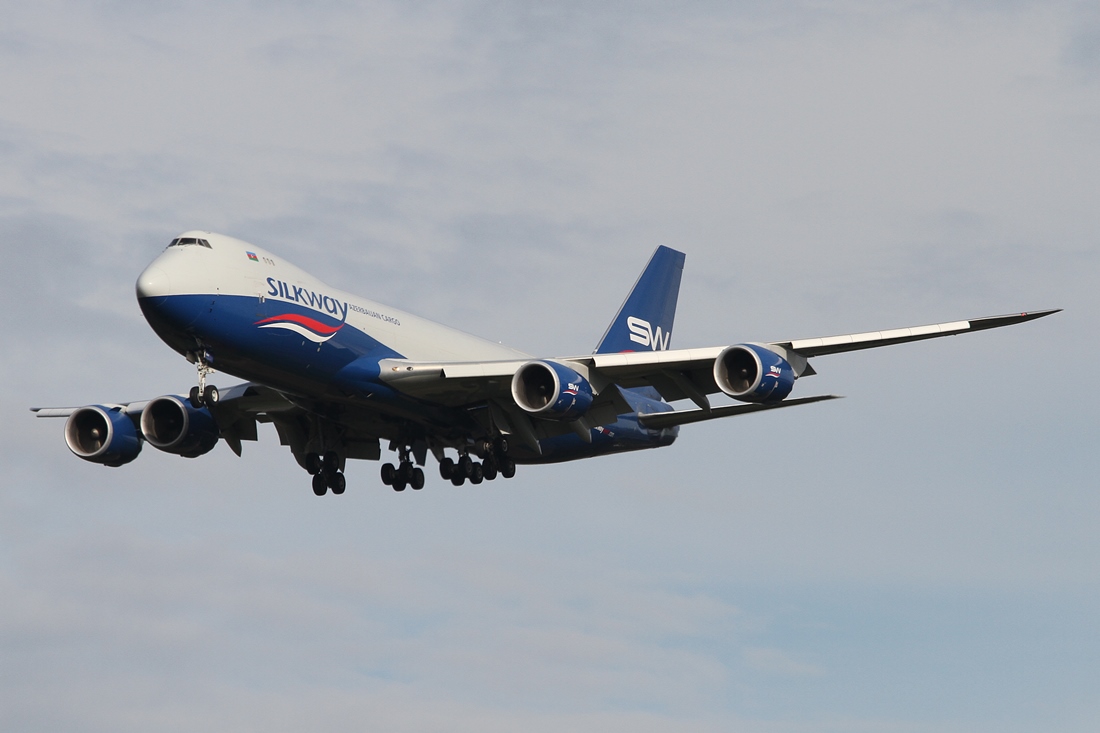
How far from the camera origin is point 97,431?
4316 cm

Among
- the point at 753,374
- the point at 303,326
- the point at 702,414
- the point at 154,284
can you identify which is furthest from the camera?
the point at 702,414

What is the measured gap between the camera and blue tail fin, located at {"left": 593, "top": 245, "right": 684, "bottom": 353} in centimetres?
4766

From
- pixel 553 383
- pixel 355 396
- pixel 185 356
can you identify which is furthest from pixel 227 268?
pixel 553 383

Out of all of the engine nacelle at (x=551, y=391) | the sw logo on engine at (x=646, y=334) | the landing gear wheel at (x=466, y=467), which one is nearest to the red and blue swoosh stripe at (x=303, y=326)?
the engine nacelle at (x=551, y=391)

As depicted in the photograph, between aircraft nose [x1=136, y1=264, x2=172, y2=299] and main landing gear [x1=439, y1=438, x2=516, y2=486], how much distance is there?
10825 millimetres

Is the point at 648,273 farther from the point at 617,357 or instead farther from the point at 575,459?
the point at 617,357

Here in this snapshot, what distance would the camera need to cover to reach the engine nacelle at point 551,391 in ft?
119

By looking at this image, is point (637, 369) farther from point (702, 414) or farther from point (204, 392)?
point (204, 392)

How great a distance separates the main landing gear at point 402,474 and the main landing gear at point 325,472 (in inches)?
50.8

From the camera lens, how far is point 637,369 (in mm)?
37094

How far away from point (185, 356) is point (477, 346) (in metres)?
9.17

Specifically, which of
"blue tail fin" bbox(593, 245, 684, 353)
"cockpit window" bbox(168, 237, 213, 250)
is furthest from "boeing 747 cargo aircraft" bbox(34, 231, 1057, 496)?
"blue tail fin" bbox(593, 245, 684, 353)

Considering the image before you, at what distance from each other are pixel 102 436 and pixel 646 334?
17.2 meters

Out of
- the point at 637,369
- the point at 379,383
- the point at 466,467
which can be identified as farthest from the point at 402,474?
the point at 637,369
